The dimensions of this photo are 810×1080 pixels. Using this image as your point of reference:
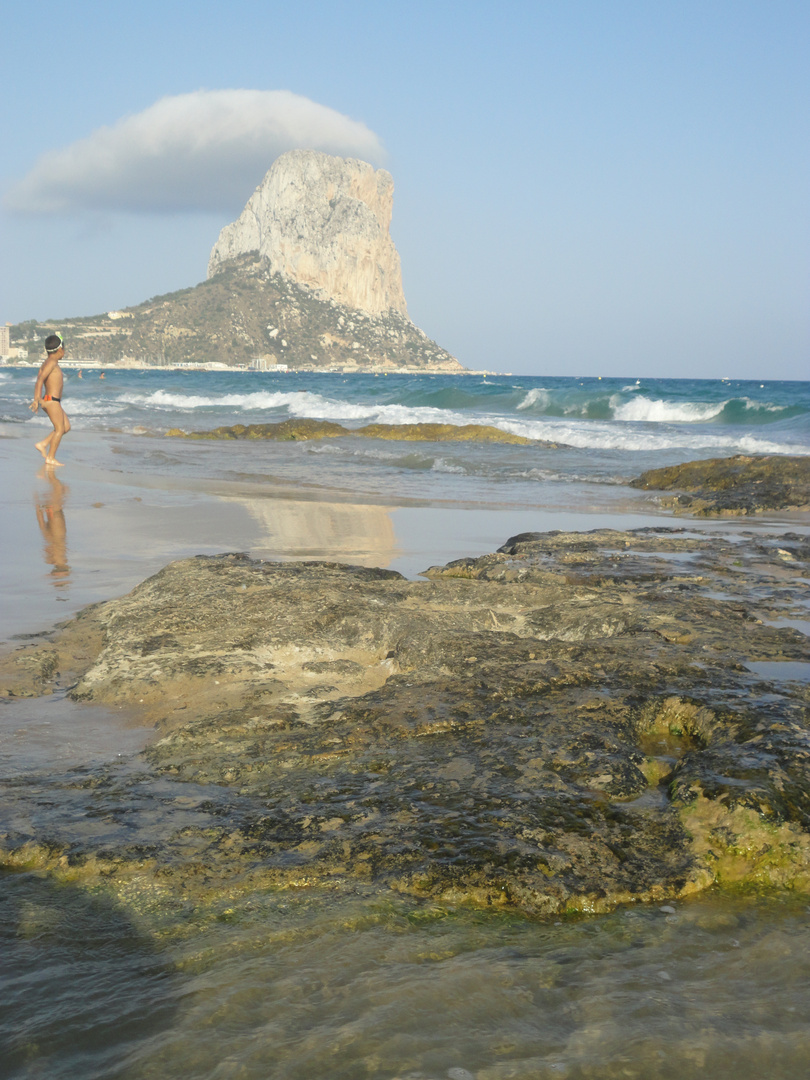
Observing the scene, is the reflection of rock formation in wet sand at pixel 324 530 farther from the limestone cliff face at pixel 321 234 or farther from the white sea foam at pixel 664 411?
the limestone cliff face at pixel 321 234

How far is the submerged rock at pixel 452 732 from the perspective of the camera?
170 cm

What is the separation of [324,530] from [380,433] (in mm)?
11769

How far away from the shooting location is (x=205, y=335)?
9781 cm

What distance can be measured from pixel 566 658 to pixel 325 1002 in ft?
5.56

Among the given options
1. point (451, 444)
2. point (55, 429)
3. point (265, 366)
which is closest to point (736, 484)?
point (451, 444)

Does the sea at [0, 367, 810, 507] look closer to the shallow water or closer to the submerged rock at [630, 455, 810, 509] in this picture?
the submerged rock at [630, 455, 810, 509]

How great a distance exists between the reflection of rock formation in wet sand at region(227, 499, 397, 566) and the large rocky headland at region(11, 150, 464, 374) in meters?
92.8

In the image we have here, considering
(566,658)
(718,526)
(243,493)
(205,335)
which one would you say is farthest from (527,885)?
(205,335)

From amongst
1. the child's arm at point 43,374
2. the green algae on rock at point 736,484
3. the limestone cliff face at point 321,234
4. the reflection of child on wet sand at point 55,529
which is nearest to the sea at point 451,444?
the green algae on rock at point 736,484

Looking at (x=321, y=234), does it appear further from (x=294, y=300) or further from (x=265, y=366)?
(x=265, y=366)

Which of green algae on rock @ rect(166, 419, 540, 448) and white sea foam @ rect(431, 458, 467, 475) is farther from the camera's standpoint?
green algae on rock @ rect(166, 419, 540, 448)

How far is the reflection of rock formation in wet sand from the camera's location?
5.55 meters

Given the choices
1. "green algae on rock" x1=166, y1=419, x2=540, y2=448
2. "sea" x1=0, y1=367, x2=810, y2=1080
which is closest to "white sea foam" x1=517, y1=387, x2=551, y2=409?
"green algae on rock" x1=166, y1=419, x2=540, y2=448

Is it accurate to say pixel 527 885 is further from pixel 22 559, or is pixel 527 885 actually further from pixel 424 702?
pixel 22 559
